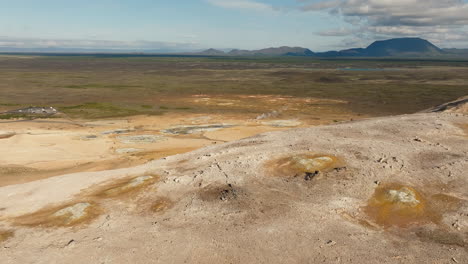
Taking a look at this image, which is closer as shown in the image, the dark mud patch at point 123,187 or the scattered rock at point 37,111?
the dark mud patch at point 123,187

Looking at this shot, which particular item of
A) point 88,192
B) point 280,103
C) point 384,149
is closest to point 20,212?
point 88,192

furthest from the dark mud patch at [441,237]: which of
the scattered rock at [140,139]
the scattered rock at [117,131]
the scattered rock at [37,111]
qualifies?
the scattered rock at [37,111]

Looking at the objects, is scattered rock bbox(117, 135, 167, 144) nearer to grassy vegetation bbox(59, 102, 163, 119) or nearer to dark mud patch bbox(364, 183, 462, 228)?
grassy vegetation bbox(59, 102, 163, 119)

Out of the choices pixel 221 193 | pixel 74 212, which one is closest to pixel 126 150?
pixel 74 212

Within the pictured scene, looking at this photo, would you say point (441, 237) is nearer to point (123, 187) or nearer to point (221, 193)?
point (221, 193)

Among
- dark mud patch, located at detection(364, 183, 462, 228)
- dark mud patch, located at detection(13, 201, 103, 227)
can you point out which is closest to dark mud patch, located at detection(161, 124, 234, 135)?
dark mud patch, located at detection(13, 201, 103, 227)

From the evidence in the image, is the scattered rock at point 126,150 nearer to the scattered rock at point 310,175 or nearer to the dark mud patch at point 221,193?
the dark mud patch at point 221,193
